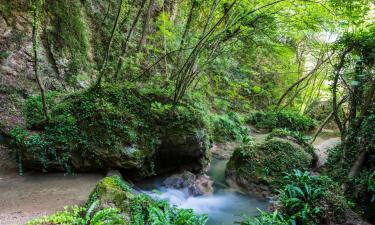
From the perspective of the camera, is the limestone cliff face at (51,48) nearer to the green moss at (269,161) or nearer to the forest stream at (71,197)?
the forest stream at (71,197)

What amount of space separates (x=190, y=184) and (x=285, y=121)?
38.6 ft

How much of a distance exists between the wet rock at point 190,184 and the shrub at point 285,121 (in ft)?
34.1

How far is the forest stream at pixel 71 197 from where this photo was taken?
5129 mm

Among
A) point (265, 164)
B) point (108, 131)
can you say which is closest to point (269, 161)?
point (265, 164)

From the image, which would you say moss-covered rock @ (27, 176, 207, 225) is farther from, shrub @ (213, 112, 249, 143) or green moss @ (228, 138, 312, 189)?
shrub @ (213, 112, 249, 143)

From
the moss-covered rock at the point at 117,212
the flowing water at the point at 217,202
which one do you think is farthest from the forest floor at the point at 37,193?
the flowing water at the point at 217,202

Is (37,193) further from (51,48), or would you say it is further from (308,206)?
(51,48)

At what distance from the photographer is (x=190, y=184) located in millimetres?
8102

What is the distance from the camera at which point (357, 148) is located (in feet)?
26.7

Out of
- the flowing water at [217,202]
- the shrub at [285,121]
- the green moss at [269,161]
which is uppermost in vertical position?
the shrub at [285,121]

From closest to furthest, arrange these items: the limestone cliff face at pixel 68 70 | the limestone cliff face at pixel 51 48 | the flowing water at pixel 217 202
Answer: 1. the flowing water at pixel 217 202
2. the limestone cliff face at pixel 68 70
3. the limestone cliff face at pixel 51 48

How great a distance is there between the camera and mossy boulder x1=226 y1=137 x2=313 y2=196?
875 cm

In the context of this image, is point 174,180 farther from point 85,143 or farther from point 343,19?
point 343,19

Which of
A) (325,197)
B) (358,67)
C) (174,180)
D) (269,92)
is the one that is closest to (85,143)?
(174,180)
